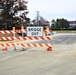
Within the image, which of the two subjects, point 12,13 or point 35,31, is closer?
point 35,31

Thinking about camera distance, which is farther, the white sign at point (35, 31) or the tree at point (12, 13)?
the tree at point (12, 13)

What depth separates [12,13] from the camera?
2069 inches

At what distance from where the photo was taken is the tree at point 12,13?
50809 millimetres

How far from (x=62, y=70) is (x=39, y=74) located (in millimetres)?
1279

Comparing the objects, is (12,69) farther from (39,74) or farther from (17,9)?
A: (17,9)

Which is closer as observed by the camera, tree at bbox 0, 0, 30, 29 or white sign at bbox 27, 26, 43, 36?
white sign at bbox 27, 26, 43, 36

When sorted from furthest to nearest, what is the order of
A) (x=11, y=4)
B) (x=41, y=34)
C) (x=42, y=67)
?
(x=11, y=4) < (x=41, y=34) < (x=42, y=67)

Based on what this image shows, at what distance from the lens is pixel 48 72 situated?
36.4 feet

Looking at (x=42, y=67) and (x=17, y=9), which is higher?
(x=17, y=9)

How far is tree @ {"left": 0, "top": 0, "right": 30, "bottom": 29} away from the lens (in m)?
50.8

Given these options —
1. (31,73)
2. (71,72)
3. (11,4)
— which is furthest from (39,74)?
(11,4)

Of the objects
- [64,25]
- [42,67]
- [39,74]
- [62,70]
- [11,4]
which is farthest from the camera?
[64,25]

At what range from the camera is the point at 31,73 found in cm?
1085

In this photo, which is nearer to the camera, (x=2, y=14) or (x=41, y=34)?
A: (x=41, y=34)
